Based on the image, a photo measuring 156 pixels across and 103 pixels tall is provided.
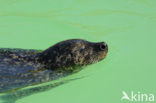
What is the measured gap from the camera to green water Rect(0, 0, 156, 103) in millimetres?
7312

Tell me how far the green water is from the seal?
246mm

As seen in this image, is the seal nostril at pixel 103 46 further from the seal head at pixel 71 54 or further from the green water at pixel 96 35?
the green water at pixel 96 35

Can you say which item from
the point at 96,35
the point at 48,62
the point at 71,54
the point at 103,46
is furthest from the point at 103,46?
the point at 96,35

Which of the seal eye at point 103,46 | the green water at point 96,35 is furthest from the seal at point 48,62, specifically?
the green water at point 96,35

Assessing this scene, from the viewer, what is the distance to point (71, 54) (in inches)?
301

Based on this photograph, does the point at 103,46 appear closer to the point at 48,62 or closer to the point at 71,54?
the point at 71,54

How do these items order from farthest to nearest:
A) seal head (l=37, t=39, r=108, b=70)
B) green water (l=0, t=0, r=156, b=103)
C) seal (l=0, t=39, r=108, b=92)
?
seal head (l=37, t=39, r=108, b=70)
seal (l=0, t=39, r=108, b=92)
green water (l=0, t=0, r=156, b=103)

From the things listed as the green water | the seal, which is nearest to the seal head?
the seal

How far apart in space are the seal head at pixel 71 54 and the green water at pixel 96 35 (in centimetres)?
22

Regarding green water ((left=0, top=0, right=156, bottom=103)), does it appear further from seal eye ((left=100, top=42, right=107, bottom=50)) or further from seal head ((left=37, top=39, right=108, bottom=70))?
seal eye ((left=100, top=42, right=107, bottom=50))

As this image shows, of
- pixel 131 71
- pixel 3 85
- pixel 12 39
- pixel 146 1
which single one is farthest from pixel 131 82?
pixel 146 1

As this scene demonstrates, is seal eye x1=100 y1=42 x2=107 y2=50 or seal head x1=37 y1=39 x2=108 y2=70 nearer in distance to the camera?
seal head x1=37 y1=39 x2=108 y2=70

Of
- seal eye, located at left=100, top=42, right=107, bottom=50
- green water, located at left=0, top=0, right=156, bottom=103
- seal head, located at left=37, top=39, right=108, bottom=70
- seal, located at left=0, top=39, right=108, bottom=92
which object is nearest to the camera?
green water, located at left=0, top=0, right=156, bottom=103

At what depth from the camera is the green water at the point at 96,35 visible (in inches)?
288
